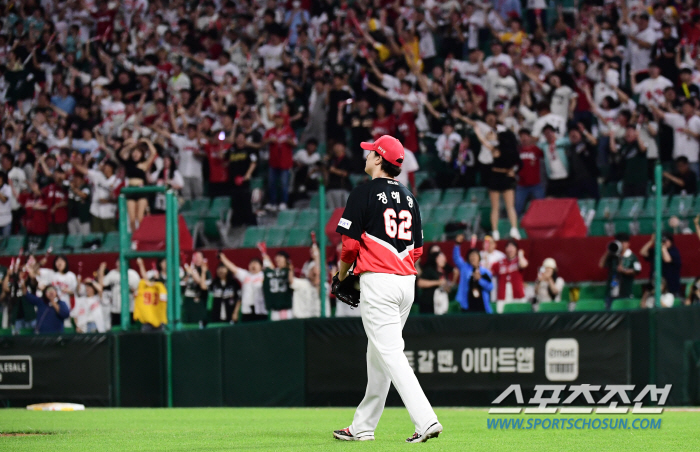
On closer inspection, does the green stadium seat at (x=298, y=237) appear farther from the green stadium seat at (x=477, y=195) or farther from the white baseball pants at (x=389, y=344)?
the white baseball pants at (x=389, y=344)

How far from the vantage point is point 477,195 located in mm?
17094

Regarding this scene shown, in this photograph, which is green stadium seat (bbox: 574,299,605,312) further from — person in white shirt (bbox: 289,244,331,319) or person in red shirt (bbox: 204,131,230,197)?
person in red shirt (bbox: 204,131,230,197)

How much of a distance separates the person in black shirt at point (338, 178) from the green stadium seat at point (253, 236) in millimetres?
1344

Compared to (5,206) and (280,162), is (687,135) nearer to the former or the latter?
(280,162)

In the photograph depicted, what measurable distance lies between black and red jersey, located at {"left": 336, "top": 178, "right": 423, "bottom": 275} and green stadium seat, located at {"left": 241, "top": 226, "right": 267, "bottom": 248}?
11.1m

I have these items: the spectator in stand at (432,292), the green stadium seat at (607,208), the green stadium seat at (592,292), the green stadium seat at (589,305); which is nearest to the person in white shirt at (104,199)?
the spectator in stand at (432,292)

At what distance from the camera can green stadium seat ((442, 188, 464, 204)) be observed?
17.3m

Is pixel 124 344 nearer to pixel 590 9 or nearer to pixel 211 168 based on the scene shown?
pixel 211 168

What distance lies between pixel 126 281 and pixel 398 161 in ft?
23.2

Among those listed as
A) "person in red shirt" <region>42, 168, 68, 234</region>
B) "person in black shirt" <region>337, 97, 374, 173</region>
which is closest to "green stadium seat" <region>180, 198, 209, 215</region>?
"person in red shirt" <region>42, 168, 68, 234</region>

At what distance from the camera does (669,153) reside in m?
16.0

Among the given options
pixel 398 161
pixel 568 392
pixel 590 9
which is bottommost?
pixel 568 392

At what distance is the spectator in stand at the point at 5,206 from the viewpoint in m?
17.1

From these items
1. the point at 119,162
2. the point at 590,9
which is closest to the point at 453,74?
the point at 590,9
